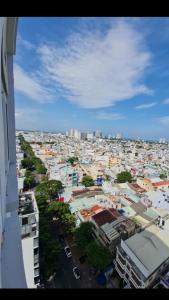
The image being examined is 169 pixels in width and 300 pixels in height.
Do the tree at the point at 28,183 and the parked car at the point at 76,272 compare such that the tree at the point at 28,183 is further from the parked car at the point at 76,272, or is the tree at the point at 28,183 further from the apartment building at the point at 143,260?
the apartment building at the point at 143,260

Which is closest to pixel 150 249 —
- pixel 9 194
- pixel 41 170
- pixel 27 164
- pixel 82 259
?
pixel 82 259

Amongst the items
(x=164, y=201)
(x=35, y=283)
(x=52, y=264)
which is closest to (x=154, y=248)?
(x=52, y=264)

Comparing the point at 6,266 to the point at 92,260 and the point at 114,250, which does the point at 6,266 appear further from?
the point at 114,250

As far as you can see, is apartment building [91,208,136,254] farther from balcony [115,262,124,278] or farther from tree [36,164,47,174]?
tree [36,164,47,174]

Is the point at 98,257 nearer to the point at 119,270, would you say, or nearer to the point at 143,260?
the point at 119,270

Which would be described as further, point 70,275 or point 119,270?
point 70,275
